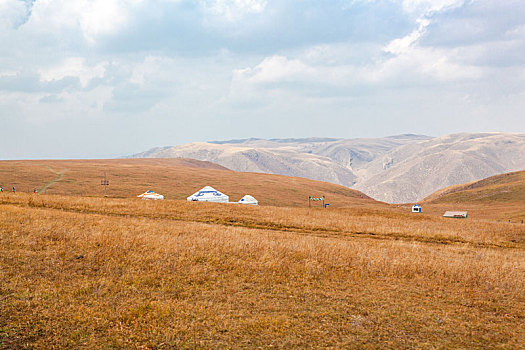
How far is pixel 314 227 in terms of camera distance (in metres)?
31.3

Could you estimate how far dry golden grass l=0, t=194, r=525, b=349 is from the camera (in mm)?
10195

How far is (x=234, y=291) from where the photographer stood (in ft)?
45.1

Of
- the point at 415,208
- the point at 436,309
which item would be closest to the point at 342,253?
the point at 436,309

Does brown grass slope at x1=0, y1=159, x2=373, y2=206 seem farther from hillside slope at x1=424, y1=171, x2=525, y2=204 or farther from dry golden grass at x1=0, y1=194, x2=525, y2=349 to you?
dry golden grass at x1=0, y1=194, x2=525, y2=349

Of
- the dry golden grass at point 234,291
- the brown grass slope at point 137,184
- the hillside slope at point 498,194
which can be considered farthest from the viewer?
the hillside slope at point 498,194

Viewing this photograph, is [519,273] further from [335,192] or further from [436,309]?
[335,192]

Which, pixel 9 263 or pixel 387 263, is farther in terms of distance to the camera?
pixel 387 263

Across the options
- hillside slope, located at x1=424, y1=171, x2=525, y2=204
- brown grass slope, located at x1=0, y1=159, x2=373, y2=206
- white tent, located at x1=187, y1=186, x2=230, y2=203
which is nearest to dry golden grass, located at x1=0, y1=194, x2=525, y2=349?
white tent, located at x1=187, y1=186, x2=230, y2=203

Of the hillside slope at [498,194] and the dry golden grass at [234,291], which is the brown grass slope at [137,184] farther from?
the dry golden grass at [234,291]

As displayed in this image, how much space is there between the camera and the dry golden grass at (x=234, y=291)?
1020 centimetres

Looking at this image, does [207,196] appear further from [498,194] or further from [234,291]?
[498,194]

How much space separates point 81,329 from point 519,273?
720 inches

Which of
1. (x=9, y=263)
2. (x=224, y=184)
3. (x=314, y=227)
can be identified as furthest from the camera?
(x=224, y=184)

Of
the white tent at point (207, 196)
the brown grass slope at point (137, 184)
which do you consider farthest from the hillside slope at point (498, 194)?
the white tent at point (207, 196)
